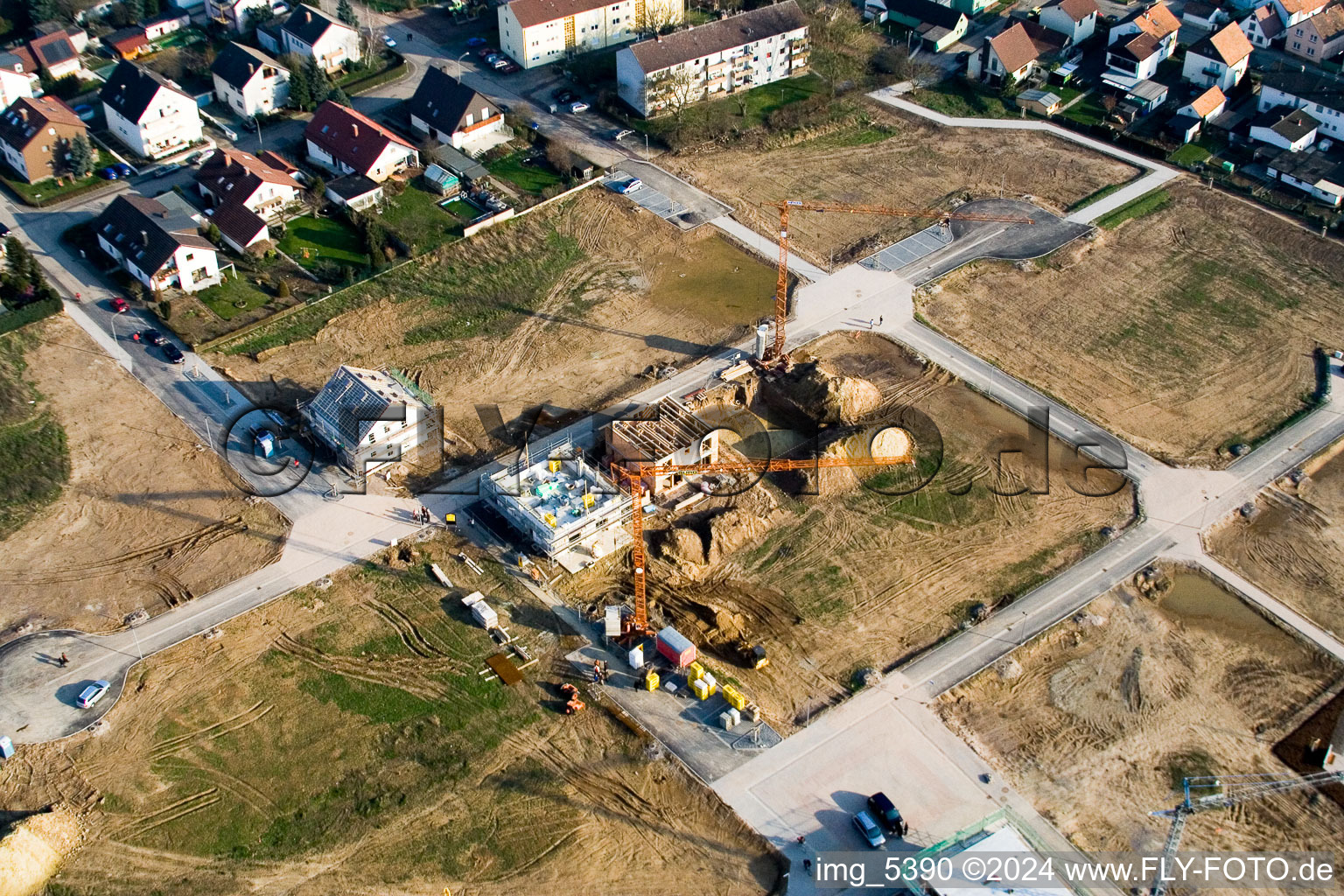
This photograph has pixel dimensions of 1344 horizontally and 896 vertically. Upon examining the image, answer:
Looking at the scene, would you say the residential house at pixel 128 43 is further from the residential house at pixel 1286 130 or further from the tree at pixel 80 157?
the residential house at pixel 1286 130

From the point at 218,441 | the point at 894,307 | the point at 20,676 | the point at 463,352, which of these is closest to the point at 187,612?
the point at 20,676

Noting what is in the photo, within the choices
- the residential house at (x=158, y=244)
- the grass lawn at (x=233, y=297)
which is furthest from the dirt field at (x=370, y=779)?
the residential house at (x=158, y=244)

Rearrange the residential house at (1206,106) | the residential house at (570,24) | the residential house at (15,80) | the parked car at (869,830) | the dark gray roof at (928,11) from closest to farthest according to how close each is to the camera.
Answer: the parked car at (869,830) → the residential house at (15,80) → the residential house at (1206,106) → the residential house at (570,24) → the dark gray roof at (928,11)

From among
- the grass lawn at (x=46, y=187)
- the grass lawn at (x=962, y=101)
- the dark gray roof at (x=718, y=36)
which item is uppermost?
the dark gray roof at (x=718, y=36)

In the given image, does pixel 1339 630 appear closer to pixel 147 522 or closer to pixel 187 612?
pixel 187 612

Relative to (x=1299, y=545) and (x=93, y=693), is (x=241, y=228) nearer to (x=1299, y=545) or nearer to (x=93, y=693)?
(x=93, y=693)

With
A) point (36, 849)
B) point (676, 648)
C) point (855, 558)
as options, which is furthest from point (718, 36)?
point (36, 849)
